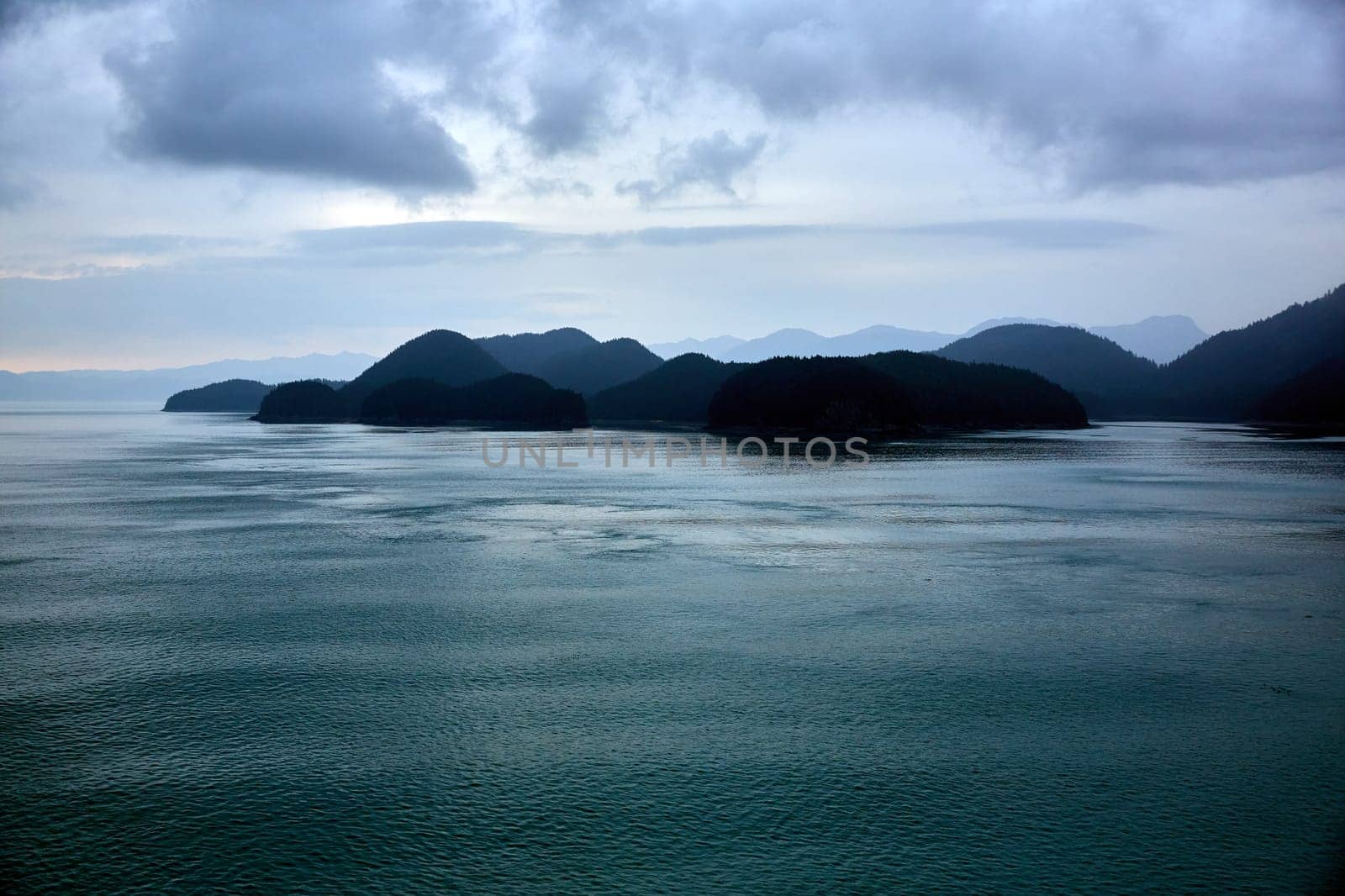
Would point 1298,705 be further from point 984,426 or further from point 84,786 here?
point 984,426

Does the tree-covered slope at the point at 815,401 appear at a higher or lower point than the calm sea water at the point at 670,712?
higher

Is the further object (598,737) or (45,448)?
(45,448)

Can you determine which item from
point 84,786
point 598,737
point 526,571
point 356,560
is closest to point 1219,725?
point 598,737

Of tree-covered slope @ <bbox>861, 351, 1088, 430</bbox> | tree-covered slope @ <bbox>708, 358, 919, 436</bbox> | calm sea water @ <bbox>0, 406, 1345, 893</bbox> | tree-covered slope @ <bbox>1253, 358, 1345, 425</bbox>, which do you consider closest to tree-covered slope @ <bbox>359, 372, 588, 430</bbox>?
tree-covered slope @ <bbox>708, 358, 919, 436</bbox>

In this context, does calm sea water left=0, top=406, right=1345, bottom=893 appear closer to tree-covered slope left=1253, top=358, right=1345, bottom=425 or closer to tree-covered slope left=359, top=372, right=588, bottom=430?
tree-covered slope left=359, top=372, right=588, bottom=430

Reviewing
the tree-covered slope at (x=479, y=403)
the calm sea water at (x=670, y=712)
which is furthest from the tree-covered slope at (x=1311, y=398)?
the calm sea water at (x=670, y=712)

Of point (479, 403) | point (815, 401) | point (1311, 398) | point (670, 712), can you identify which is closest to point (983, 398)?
point (815, 401)

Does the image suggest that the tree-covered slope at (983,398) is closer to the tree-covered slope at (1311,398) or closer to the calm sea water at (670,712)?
the tree-covered slope at (1311,398)

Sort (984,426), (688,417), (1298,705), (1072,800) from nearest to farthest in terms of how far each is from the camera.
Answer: (1072,800) → (1298,705) → (984,426) → (688,417)
